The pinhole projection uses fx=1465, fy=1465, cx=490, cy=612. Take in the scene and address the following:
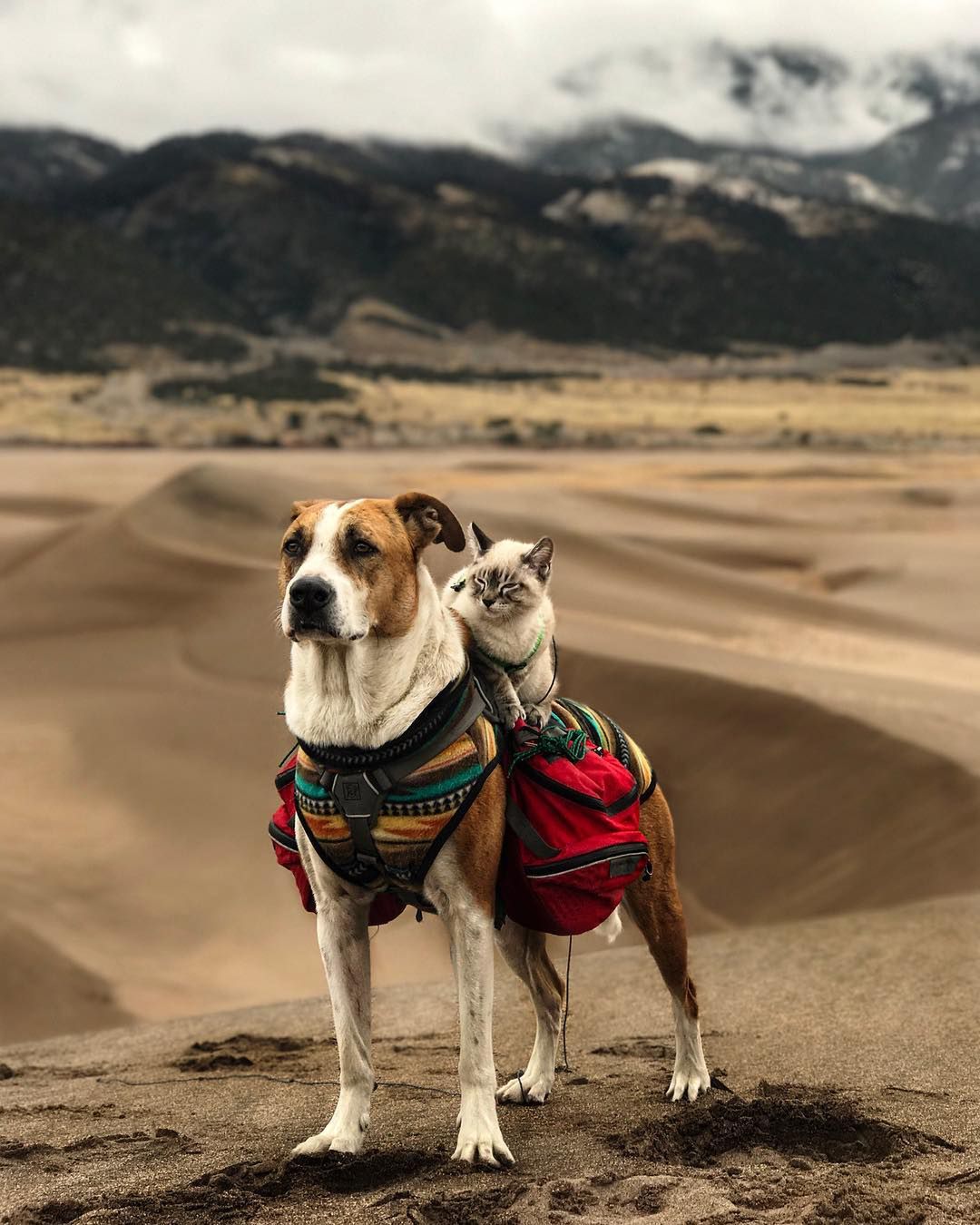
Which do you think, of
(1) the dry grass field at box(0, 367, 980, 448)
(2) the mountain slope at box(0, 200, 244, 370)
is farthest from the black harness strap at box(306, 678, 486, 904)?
(2) the mountain slope at box(0, 200, 244, 370)

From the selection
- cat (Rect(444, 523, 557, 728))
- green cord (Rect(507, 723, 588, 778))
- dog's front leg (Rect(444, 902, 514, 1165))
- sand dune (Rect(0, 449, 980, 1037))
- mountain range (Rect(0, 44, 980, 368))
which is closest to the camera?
dog's front leg (Rect(444, 902, 514, 1165))

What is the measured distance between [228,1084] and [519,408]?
2482 inches

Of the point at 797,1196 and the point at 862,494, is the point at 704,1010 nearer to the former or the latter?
the point at 797,1196

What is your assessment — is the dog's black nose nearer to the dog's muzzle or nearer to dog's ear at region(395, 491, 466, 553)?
the dog's muzzle

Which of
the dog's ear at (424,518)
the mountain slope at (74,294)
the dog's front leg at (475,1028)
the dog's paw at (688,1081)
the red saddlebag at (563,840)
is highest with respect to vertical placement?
the mountain slope at (74,294)

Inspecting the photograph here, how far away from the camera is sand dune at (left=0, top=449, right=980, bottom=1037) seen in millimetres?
10484

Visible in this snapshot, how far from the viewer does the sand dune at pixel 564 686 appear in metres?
10.5

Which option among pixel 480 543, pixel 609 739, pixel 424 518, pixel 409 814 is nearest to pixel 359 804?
pixel 409 814

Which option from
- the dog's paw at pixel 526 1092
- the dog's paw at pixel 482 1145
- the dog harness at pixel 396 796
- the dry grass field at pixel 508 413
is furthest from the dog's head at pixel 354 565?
the dry grass field at pixel 508 413

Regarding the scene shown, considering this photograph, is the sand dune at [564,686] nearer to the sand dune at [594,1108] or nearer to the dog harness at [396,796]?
the sand dune at [594,1108]

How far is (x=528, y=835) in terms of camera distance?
5055 millimetres

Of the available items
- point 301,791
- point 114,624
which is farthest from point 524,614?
point 114,624

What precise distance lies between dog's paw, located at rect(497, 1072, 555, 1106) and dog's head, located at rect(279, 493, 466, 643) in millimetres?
2068

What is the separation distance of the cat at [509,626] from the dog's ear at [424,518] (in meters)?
0.50
